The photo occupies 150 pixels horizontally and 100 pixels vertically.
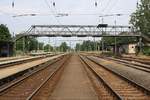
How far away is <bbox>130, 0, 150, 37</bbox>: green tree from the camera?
10822 cm

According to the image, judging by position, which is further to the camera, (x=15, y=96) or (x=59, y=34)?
(x=59, y=34)

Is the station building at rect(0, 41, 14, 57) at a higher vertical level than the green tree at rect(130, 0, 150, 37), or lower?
lower

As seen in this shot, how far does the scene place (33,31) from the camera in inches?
4584

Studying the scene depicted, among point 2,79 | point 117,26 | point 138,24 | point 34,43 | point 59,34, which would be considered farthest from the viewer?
point 34,43

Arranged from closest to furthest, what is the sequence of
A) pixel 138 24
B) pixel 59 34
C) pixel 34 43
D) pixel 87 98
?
pixel 87 98 < pixel 59 34 < pixel 138 24 < pixel 34 43

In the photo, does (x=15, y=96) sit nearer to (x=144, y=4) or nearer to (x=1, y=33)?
(x=144, y=4)

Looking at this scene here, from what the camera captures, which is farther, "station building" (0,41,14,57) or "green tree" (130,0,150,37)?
"green tree" (130,0,150,37)

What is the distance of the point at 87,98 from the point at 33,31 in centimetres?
10261

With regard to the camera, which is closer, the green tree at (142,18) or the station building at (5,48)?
the station building at (5,48)

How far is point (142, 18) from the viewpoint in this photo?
364 ft

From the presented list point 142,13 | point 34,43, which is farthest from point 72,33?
point 34,43

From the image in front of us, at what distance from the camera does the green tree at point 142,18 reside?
108m

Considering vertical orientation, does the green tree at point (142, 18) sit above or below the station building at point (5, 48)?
above

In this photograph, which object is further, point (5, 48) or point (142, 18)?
point (142, 18)
